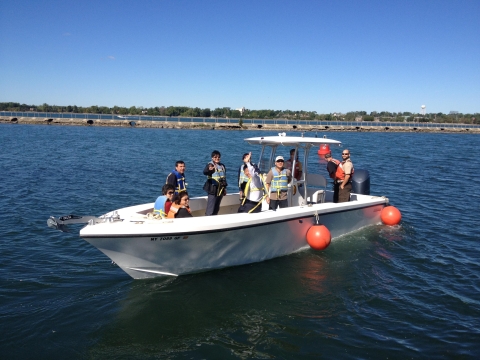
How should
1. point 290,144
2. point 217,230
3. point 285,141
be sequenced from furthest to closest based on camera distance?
point 290,144, point 285,141, point 217,230

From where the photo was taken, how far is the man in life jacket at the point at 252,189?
8.55 metres

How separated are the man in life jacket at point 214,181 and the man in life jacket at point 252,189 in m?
0.51

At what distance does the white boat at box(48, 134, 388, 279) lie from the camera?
6867 mm

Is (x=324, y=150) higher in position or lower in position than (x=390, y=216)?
higher

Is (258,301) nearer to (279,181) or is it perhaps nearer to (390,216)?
(279,181)

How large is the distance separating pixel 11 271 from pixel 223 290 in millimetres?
4159

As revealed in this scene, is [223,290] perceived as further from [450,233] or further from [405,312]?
[450,233]

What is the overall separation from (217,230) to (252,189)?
1.60 metres

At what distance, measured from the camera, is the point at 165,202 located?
24.9ft

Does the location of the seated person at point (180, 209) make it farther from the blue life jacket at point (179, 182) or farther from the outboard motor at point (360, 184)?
the outboard motor at point (360, 184)

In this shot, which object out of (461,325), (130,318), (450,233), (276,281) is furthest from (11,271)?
(450,233)

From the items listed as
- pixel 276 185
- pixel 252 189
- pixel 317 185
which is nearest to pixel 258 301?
pixel 252 189

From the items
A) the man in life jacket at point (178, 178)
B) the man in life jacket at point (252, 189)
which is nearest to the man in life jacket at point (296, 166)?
the man in life jacket at point (252, 189)

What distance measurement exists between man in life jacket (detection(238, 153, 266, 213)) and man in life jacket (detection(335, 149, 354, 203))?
2.61 meters
